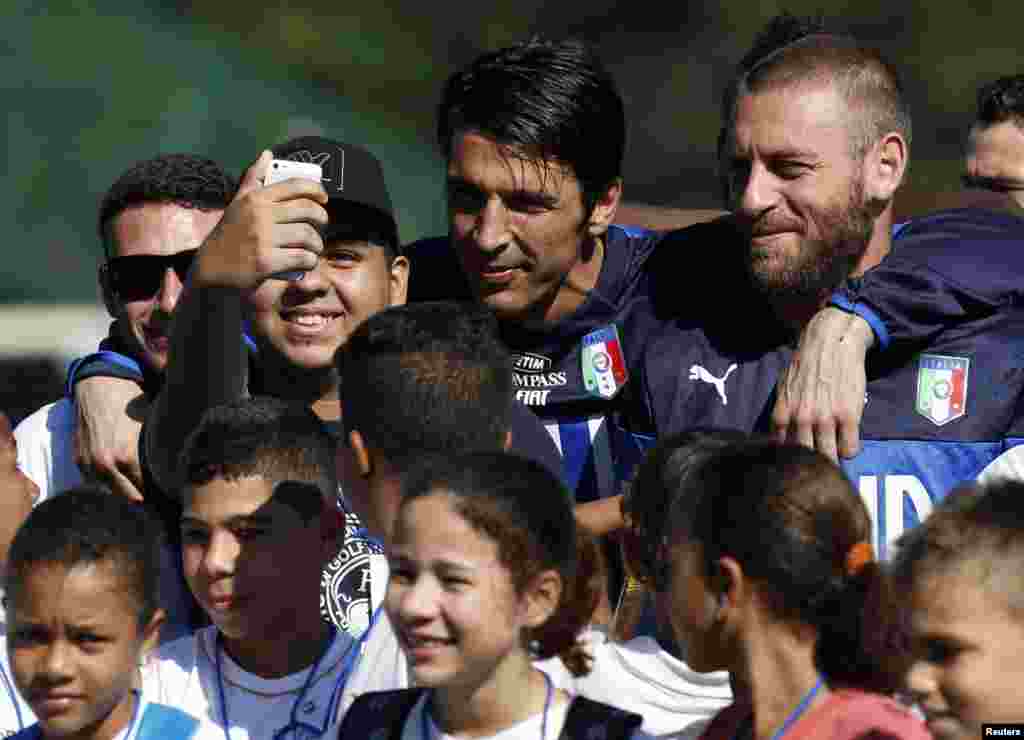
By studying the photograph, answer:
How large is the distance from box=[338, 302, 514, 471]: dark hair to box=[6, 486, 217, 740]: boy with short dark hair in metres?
0.47

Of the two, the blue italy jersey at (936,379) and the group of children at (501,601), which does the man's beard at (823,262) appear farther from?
the group of children at (501,601)

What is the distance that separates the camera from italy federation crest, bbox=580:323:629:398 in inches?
145

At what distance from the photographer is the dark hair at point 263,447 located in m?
3.14

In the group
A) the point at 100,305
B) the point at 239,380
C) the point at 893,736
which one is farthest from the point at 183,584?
the point at 100,305

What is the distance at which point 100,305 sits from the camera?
795 centimetres

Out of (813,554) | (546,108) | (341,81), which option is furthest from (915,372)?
(341,81)

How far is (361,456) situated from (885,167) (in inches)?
55.5

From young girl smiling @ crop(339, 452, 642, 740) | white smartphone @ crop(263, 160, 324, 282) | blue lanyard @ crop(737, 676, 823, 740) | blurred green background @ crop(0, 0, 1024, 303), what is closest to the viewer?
blue lanyard @ crop(737, 676, 823, 740)

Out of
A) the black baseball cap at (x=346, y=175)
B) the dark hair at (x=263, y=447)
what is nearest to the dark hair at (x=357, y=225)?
the black baseball cap at (x=346, y=175)

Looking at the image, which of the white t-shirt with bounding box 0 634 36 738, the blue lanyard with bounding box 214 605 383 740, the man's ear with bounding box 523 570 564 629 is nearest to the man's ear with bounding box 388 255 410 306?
the blue lanyard with bounding box 214 605 383 740

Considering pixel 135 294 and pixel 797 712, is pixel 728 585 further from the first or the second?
pixel 135 294

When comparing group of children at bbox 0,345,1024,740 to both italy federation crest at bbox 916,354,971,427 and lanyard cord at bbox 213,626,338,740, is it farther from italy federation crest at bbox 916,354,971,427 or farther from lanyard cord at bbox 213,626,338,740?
italy federation crest at bbox 916,354,971,427

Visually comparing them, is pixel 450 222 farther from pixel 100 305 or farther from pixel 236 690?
pixel 100 305

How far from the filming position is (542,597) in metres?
2.67
